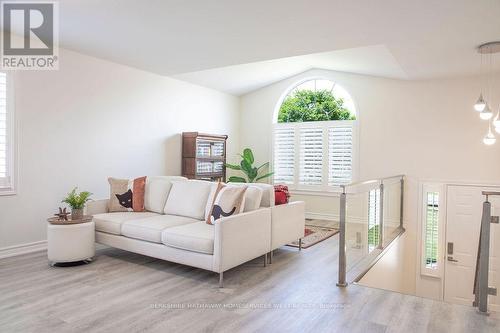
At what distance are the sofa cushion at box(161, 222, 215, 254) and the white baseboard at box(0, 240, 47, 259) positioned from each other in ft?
6.48

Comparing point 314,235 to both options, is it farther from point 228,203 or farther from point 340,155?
point 228,203

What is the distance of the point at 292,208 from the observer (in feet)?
14.2

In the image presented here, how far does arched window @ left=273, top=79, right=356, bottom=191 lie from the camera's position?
21.6ft

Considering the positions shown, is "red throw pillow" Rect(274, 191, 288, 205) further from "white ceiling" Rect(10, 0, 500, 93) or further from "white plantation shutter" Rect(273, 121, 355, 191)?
"white plantation shutter" Rect(273, 121, 355, 191)

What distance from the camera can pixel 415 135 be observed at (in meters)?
5.93

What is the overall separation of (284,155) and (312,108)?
1.15 metres

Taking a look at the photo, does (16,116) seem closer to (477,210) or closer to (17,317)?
(17,317)

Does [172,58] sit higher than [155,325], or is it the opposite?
[172,58]

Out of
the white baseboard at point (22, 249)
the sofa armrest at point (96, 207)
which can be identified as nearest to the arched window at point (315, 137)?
the sofa armrest at point (96, 207)

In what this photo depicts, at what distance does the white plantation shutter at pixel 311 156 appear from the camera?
6809 millimetres

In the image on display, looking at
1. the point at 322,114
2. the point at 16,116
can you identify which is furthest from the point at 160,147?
the point at 322,114

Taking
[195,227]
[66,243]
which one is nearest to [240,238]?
[195,227]

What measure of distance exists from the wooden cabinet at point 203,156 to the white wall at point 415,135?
215 centimetres

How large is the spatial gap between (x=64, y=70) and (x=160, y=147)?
196 cm
